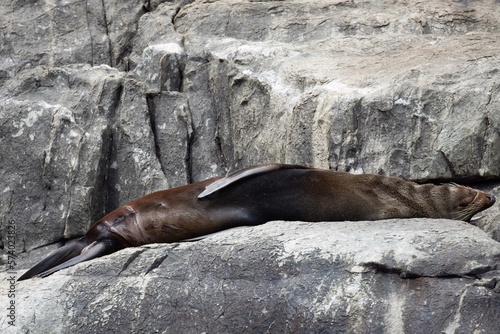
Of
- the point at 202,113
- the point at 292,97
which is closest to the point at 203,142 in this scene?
the point at 202,113

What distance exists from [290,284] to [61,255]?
245cm

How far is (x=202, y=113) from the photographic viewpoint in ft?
30.7

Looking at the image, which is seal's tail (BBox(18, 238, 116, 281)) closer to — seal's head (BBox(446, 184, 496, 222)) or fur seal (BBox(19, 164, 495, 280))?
fur seal (BBox(19, 164, 495, 280))

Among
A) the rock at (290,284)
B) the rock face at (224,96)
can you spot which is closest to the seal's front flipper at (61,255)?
the rock at (290,284)

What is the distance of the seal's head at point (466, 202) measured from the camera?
7.39 metres

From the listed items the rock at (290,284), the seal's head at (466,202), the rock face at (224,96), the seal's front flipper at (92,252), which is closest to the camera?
the rock at (290,284)

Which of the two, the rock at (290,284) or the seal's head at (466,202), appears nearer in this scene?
the rock at (290,284)

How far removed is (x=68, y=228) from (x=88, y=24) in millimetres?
2497

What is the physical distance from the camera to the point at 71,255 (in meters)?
7.86

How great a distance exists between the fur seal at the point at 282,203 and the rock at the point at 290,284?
0.60 m

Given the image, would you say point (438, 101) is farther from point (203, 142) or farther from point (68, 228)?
point (68, 228)

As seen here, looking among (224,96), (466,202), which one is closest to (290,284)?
(466,202)

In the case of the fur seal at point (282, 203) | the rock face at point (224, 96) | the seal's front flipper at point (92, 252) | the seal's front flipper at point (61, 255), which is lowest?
the seal's front flipper at point (61, 255)

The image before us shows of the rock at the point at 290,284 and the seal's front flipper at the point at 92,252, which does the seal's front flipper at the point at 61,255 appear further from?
the rock at the point at 290,284
